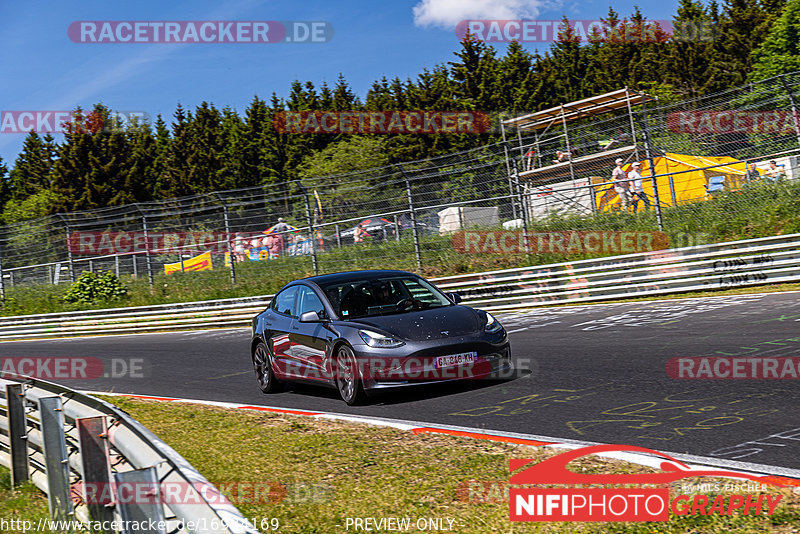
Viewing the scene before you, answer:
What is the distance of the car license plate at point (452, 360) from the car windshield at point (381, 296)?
1.07 metres

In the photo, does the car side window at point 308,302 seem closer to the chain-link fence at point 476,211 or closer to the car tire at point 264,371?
the car tire at point 264,371

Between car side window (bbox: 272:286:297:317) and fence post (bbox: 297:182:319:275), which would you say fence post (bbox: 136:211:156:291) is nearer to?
fence post (bbox: 297:182:319:275)

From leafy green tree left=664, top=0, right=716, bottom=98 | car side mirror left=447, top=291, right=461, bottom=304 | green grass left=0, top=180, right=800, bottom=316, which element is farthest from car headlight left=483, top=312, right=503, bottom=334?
leafy green tree left=664, top=0, right=716, bottom=98

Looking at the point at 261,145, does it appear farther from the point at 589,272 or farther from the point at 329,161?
the point at 589,272

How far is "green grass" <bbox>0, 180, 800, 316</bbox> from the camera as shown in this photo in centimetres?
1688

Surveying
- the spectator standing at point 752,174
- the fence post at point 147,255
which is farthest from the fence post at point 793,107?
the fence post at point 147,255

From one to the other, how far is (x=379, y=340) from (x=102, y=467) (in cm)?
462

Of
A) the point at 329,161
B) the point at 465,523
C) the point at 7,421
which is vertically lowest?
the point at 465,523

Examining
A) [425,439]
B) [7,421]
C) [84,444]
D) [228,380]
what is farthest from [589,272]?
[84,444]

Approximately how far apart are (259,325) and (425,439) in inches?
185

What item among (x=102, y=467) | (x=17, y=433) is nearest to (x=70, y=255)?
(x=17, y=433)

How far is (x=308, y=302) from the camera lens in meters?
9.81

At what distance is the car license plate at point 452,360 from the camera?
327 inches

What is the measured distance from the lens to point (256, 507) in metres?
5.03
